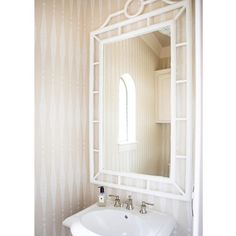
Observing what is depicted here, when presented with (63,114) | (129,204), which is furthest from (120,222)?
(63,114)

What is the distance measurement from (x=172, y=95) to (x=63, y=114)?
82 centimetres

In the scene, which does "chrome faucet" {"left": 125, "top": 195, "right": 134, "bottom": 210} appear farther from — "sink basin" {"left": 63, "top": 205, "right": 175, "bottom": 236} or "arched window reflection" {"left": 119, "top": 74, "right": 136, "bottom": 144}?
"arched window reflection" {"left": 119, "top": 74, "right": 136, "bottom": 144}

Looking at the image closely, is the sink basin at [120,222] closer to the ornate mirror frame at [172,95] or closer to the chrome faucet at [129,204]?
the chrome faucet at [129,204]

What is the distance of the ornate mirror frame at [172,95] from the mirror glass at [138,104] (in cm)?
4

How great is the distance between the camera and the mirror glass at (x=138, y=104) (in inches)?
49.0

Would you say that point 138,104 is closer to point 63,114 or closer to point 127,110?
point 127,110

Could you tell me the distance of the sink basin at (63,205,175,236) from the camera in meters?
1.05

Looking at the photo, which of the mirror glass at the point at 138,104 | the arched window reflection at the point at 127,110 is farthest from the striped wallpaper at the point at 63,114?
the arched window reflection at the point at 127,110
